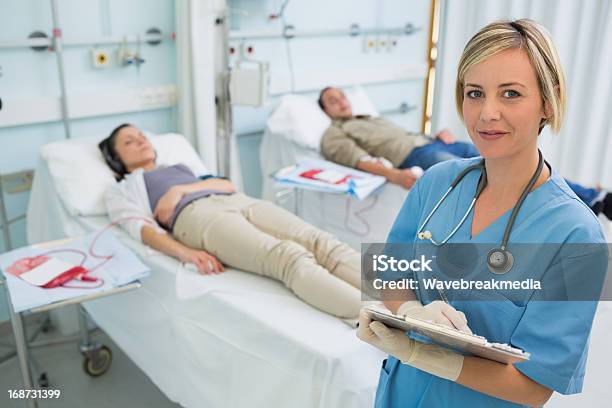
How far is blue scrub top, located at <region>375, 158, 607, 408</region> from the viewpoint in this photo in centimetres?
97

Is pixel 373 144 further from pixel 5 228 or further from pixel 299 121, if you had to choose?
pixel 5 228

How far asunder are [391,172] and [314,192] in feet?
1.60

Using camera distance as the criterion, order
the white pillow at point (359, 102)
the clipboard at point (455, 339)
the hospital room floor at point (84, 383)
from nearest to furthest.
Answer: the clipboard at point (455, 339) < the hospital room floor at point (84, 383) < the white pillow at point (359, 102)

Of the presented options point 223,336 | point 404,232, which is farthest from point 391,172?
point 404,232

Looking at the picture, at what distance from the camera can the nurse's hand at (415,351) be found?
1051 millimetres

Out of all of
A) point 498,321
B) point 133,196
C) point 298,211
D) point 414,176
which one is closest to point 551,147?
point 414,176

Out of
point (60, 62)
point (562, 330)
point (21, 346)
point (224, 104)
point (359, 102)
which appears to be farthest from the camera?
point (359, 102)

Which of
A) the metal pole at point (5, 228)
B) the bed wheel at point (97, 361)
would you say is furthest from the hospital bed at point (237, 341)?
the metal pole at point (5, 228)

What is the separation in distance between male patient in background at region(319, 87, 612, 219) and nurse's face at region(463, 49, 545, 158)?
2142mm

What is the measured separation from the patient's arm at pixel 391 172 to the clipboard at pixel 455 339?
6.64 feet

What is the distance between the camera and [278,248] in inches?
83.9

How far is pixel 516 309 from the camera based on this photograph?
3.40 ft

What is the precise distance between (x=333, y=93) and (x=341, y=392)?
249 centimetres

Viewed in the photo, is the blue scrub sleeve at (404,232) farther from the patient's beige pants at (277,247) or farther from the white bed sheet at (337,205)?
the white bed sheet at (337,205)
